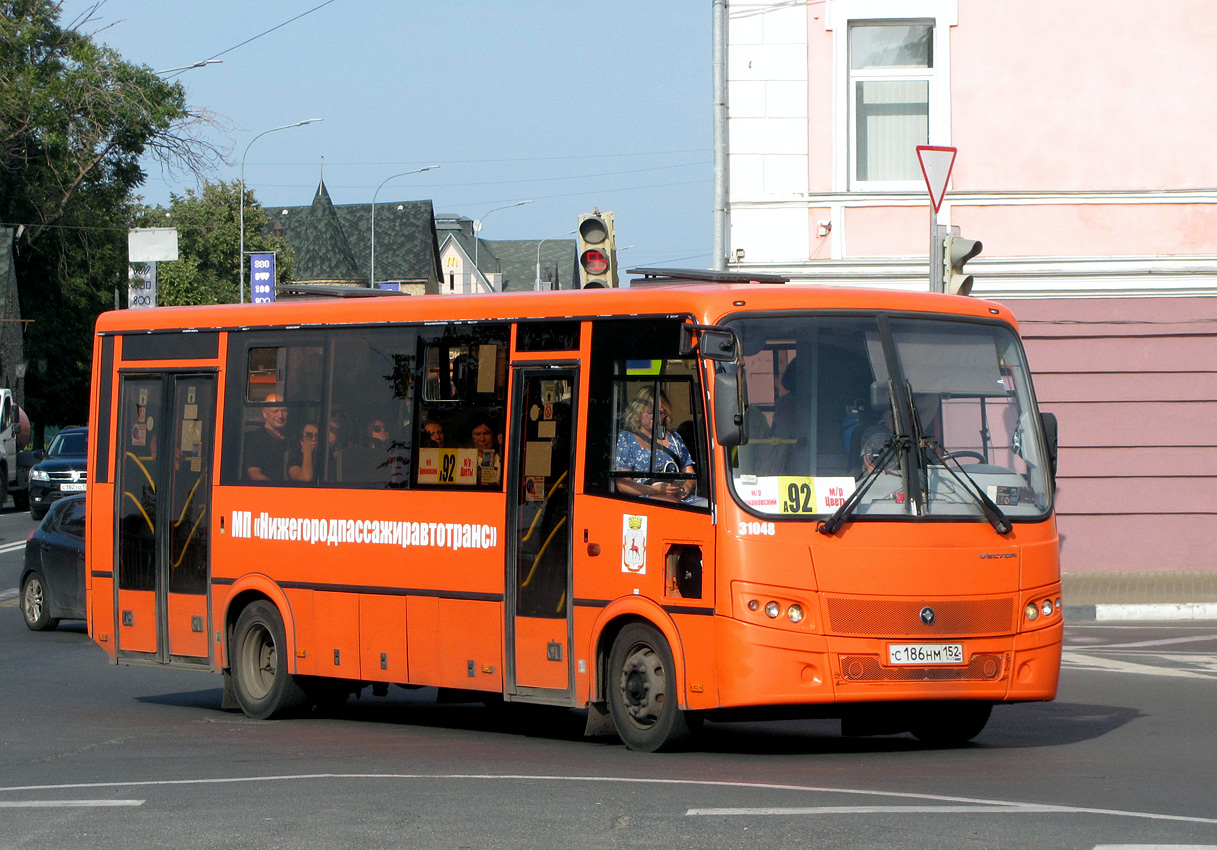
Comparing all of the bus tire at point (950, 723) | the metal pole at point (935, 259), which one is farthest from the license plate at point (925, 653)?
the metal pole at point (935, 259)

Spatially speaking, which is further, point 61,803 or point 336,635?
point 336,635

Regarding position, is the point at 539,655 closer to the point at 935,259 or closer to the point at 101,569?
the point at 101,569

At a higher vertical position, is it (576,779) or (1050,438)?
(1050,438)

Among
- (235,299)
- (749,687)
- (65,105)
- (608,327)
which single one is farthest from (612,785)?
(235,299)

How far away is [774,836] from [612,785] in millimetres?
1586

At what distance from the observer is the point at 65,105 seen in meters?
57.2

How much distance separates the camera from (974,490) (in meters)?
9.93

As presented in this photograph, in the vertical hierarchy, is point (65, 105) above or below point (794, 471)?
above

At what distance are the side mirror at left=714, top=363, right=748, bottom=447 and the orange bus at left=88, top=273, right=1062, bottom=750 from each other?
0.6 inches

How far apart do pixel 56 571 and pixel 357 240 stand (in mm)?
118987

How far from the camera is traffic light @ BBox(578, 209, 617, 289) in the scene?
49.7ft

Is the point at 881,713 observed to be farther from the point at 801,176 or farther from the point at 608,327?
the point at 801,176

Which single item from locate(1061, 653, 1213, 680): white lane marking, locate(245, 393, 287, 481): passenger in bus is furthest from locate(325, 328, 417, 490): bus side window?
locate(1061, 653, 1213, 680): white lane marking

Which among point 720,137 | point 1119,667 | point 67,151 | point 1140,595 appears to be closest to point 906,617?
point 1119,667
